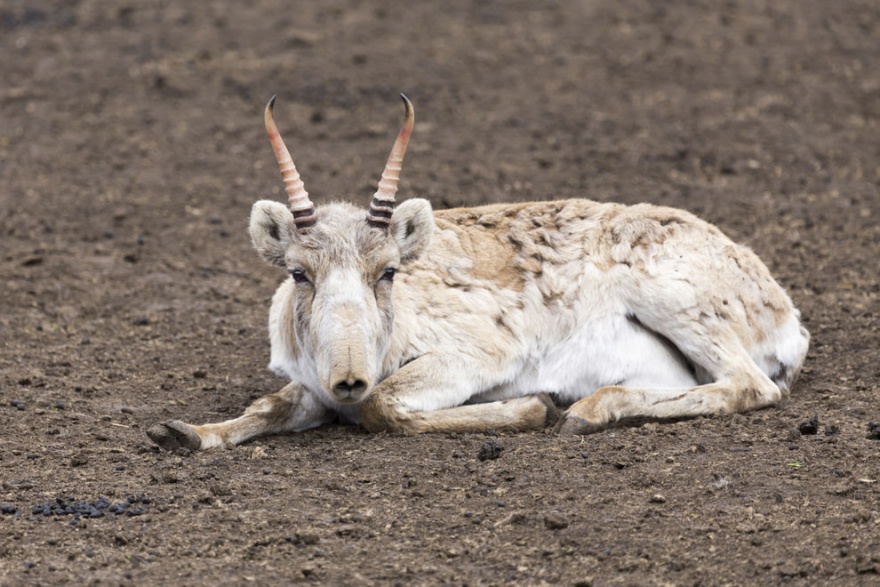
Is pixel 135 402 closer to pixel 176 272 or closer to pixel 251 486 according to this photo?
pixel 251 486

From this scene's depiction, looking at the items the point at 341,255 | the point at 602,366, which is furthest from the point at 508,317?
the point at 341,255

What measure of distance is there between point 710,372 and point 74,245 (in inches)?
277

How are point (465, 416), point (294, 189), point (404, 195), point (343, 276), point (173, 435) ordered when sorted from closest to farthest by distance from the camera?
point (173, 435) → point (343, 276) → point (294, 189) → point (465, 416) → point (404, 195)

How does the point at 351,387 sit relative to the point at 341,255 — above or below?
below

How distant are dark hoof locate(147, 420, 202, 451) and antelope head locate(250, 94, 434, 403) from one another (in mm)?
911

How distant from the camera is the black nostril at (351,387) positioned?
290 inches

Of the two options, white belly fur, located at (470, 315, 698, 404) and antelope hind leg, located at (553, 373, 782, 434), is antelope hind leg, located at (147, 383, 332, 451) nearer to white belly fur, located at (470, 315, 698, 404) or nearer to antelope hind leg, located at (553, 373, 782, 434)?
white belly fur, located at (470, 315, 698, 404)

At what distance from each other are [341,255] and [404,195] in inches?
227

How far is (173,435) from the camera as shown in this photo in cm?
773

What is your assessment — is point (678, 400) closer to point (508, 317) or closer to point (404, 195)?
point (508, 317)

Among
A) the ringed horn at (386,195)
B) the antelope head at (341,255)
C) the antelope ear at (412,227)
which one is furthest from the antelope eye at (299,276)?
the antelope ear at (412,227)

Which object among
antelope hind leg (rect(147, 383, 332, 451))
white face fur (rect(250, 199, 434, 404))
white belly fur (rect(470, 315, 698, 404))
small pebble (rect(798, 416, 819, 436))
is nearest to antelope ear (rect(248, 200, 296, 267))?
white face fur (rect(250, 199, 434, 404))

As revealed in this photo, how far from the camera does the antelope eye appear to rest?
26.4ft

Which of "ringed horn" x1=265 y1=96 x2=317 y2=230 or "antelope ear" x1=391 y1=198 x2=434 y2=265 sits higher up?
"ringed horn" x1=265 y1=96 x2=317 y2=230
